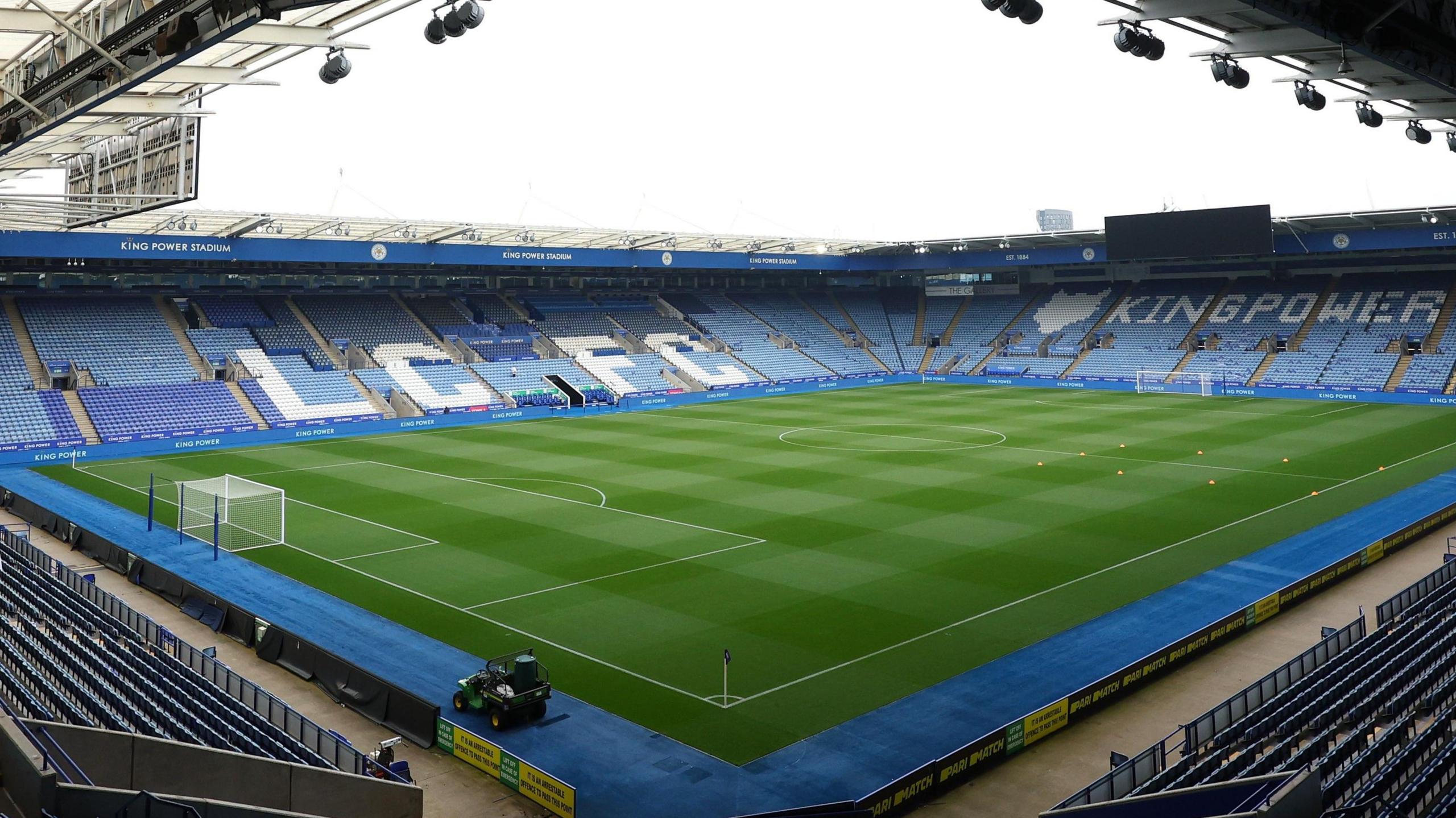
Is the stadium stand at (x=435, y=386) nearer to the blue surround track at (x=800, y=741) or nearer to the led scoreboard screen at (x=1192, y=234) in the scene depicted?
the blue surround track at (x=800, y=741)

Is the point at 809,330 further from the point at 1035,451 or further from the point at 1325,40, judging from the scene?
the point at 1325,40

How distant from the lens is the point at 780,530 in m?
25.9

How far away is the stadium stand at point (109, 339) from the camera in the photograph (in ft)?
Result: 153

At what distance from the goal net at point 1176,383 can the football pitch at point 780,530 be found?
11.1 m

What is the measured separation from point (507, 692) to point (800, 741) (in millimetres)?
4146

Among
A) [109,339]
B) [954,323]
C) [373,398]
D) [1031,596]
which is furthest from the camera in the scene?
[954,323]

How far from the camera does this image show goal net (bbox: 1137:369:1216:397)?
58.6m

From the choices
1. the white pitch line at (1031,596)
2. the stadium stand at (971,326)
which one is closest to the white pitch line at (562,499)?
the white pitch line at (1031,596)

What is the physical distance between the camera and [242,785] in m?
10.7

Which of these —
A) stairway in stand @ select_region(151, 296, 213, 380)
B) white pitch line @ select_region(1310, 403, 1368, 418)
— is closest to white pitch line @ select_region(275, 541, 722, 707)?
stairway in stand @ select_region(151, 296, 213, 380)

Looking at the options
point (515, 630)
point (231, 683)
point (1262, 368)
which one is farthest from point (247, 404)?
point (1262, 368)

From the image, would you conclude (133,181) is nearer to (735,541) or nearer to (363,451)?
(735,541)

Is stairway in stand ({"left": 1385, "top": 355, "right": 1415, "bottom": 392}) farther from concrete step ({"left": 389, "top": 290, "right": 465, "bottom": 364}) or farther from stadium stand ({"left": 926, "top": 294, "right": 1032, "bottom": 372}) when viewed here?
concrete step ({"left": 389, "top": 290, "right": 465, "bottom": 364})

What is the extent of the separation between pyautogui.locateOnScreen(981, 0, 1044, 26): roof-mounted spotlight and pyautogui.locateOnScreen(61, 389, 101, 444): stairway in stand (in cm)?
3945
